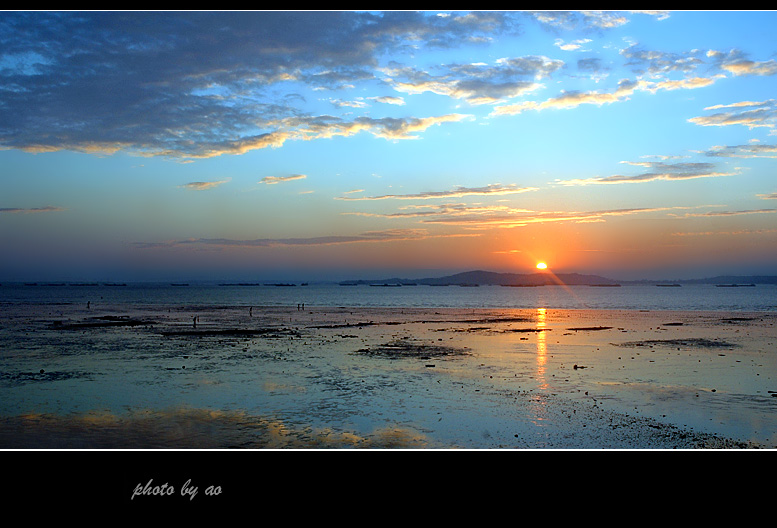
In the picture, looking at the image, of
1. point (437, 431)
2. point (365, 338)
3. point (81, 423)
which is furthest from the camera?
point (365, 338)

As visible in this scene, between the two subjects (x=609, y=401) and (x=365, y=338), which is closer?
(x=609, y=401)

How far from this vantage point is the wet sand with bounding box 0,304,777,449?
13.5m

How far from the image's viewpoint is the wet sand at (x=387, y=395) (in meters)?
13.5

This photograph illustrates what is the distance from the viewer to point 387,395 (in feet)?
61.0

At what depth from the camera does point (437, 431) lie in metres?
13.8
